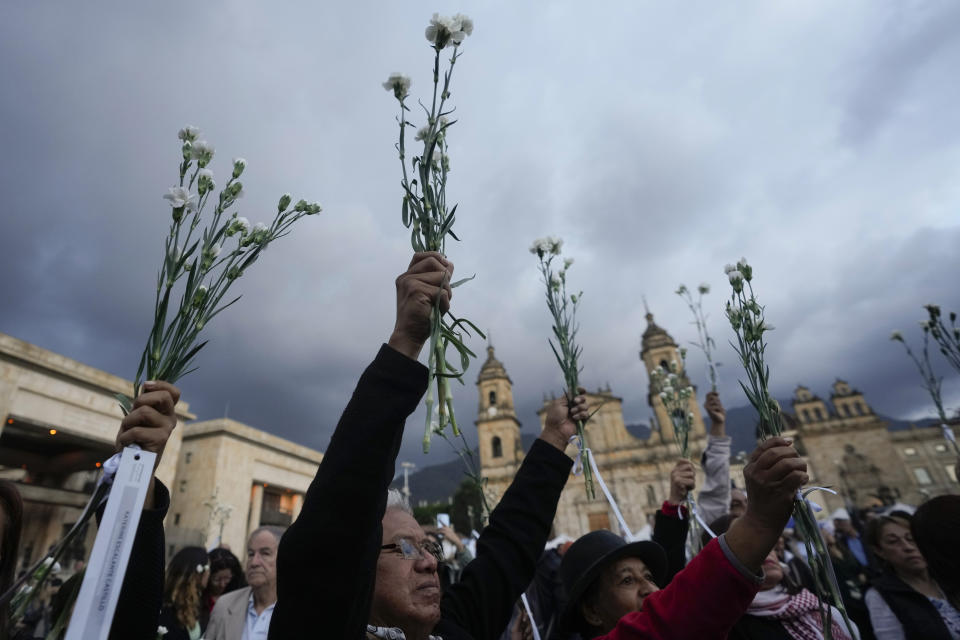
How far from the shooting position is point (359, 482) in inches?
48.0

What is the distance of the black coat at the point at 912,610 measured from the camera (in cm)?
296

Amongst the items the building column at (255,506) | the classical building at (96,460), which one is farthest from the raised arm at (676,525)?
the building column at (255,506)

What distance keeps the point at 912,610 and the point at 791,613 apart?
0.97 metres

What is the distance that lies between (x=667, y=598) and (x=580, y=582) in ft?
3.48

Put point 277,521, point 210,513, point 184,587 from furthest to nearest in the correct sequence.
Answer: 1. point 277,521
2. point 210,513
3. point 184,587

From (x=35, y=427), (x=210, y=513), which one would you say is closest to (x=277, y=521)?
(x=210, y=513)

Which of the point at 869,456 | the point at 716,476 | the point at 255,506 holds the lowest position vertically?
the point at 716,476

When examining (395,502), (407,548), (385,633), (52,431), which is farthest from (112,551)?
(52,431)

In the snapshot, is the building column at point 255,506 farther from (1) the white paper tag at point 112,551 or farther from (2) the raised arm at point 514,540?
(1) the white paper tag at point 112,551

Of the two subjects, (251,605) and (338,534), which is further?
(251,605)

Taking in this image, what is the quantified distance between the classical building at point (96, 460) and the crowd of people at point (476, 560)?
16.2 metres

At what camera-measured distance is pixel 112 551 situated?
1.16m

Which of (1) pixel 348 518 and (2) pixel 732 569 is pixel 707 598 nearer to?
(2) pixel 732 569

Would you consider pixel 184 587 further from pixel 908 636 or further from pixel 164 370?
pixel 908 636
